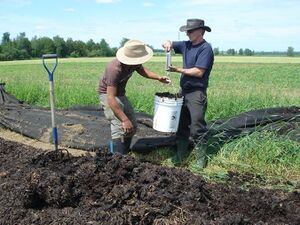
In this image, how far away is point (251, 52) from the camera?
330ft

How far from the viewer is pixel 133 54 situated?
5586mm

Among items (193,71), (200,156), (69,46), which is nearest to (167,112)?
(193,71)

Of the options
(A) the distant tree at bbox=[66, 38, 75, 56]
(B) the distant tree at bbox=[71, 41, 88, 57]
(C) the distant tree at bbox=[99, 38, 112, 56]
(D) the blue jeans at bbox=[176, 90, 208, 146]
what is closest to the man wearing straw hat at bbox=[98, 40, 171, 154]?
(D) the blue jeans at bbox=[176, 90, 208, 146]

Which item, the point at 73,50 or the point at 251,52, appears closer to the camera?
the point at 73,50

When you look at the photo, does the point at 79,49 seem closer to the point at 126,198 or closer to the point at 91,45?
the point at 91,45

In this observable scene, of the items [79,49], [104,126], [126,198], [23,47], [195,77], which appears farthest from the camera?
[79,49]

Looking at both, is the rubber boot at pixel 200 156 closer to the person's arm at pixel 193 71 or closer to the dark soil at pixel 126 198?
the person's arm at pixel 193 71

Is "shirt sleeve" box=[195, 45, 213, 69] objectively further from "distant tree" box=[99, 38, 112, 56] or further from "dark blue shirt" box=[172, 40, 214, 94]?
"distant tree" box=[99, 38, 112, 56]

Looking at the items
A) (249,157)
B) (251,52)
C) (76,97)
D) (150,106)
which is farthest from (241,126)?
(251,52)

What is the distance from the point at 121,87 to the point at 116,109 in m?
0.41

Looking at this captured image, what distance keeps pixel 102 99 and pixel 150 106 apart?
13.9ft

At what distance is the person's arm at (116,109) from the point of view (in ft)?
18.1

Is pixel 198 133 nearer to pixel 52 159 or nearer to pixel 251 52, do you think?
pixel 52 159

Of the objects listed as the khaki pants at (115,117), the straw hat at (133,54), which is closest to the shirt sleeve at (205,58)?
the straw hat at (133,54)
